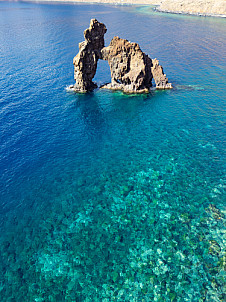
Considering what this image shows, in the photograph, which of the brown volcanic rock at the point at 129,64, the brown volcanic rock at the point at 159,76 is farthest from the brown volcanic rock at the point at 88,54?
the brown volcanic rock at the point at 159,76

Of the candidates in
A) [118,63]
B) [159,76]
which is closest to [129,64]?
[118,63]

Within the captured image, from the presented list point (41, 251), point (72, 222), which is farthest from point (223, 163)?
point (41, 251)

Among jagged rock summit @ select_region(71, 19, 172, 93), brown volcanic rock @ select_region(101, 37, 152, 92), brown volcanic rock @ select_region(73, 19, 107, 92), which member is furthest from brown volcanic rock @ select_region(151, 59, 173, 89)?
brown volcanic rock @ select_region(73, 19, 107, 92)

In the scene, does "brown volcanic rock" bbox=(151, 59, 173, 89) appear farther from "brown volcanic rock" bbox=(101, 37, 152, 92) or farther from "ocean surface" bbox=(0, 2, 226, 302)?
"ocean surface" bbox=(0, 2, 226, 302)

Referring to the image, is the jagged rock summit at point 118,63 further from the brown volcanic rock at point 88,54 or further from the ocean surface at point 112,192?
the ocean surface at point 112,192

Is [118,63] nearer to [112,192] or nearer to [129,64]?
[129,64]

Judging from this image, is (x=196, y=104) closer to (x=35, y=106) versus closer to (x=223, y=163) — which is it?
(x=223, y=163)
